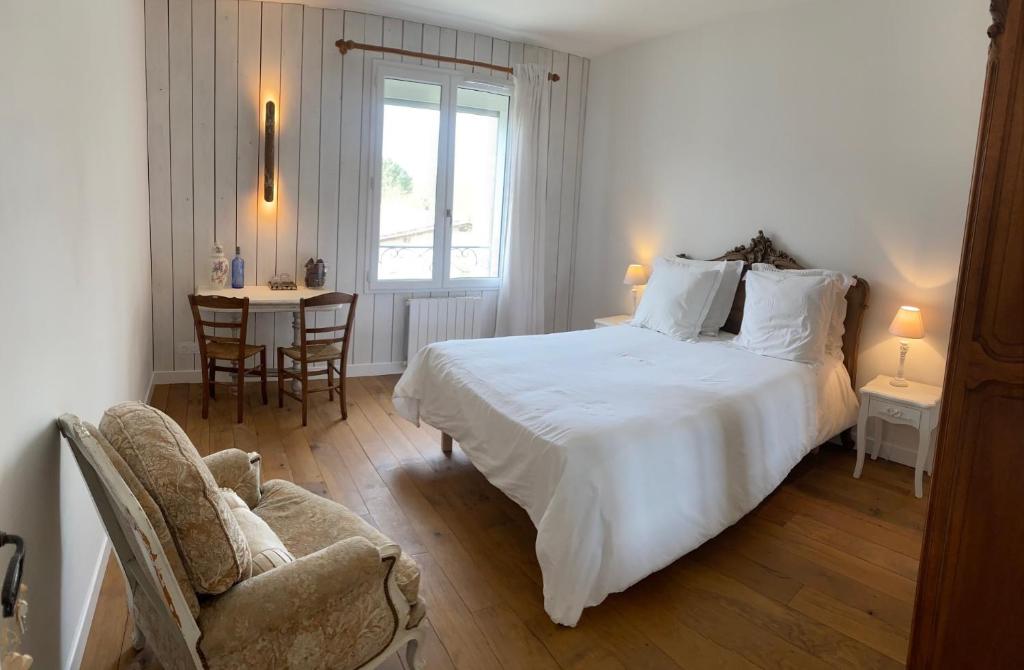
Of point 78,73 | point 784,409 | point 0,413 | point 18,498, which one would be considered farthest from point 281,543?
point 784,409

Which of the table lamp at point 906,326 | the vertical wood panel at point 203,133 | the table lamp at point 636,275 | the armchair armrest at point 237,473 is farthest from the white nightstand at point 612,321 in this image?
the armchair armrest at point 237,473

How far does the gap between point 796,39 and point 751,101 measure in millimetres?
436

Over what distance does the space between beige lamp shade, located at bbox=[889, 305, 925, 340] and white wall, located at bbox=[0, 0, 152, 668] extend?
3.66 meters

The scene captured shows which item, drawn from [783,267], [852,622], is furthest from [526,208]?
[852,622]

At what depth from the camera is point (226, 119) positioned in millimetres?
4543

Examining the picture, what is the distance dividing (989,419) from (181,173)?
460 cm

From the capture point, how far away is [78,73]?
2129 millimetres

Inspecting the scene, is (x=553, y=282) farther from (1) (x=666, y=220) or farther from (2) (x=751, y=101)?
(2) (x=751, y=101)

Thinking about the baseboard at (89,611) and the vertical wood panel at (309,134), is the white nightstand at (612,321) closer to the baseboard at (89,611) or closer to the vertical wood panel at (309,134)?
the vertical wood panel at (309,134)

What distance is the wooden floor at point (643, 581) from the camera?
2.20 metres

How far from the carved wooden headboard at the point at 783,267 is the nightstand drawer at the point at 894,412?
418mm

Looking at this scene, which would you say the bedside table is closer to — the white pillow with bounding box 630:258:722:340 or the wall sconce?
the white pillow with bounding box 630:258:722:340

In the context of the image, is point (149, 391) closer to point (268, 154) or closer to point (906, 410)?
point (268, 154)

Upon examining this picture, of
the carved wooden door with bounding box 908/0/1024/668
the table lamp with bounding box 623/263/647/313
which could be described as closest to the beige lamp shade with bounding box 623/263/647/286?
the table lamp with bounding box 623/263/647/313
